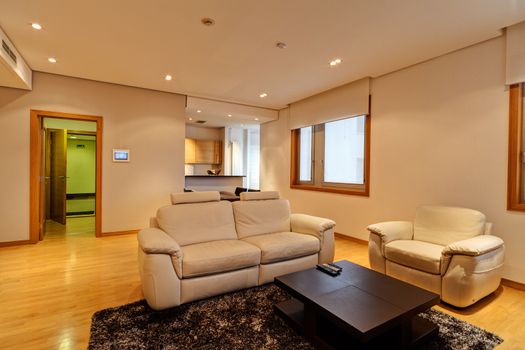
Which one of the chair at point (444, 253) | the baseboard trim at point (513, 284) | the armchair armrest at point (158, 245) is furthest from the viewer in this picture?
the baseboard trim at point (513, 284)

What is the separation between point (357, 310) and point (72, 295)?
2.58 meters

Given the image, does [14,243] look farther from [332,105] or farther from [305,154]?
[332,105]

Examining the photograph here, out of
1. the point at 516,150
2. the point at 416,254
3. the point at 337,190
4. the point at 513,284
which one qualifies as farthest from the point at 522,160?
the point at 337,190

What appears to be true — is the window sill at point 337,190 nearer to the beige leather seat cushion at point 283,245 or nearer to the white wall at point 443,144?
the white wall at point 443,144

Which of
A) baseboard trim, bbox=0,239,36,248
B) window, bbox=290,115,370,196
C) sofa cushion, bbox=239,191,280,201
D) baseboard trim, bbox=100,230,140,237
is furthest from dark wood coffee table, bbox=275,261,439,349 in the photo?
baseboard trim, bbox=0,239,36,248

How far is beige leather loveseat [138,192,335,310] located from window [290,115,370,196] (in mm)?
1842

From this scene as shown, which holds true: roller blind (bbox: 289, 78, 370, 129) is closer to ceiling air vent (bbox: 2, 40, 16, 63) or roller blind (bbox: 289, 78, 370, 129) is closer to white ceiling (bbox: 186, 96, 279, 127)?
white ceiling (bbox: 186, 96, 279, 127)

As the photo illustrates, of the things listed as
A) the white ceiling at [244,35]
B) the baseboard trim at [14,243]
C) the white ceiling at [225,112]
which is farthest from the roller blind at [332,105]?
the baseboard trim at [14,243]

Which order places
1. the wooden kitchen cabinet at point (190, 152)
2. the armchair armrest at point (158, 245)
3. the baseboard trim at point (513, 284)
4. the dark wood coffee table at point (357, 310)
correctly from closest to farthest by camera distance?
the dark wood coffee table at point (357, 310) → the armchair armrest at point (158, 245) → the baseboard trim at point (513, 284) → the wooden kitchen cabinet at point (190, 152)

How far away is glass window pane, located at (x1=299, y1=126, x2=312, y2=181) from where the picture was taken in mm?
6008

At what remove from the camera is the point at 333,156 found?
17.6 feet

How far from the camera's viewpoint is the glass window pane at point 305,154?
6.01 meters

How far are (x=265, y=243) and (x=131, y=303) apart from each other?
4.38 ft

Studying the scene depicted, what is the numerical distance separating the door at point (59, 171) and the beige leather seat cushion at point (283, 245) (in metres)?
4.75
